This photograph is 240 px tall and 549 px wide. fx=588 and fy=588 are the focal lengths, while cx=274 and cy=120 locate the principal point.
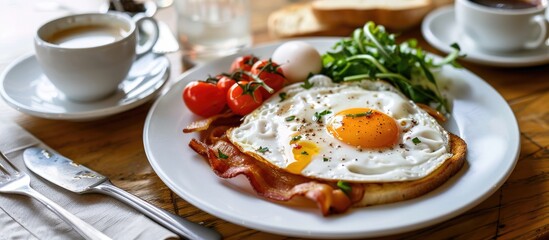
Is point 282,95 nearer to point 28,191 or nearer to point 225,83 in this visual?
point 225,83

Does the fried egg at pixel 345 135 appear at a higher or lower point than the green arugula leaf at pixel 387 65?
higher

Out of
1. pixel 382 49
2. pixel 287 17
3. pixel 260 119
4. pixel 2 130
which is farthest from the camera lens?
pixel 287 17

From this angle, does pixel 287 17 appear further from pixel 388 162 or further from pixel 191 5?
pixel 388 162

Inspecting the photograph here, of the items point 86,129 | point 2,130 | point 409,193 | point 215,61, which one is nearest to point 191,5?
point 215,61

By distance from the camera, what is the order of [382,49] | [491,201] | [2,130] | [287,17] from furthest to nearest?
[287,17] → [382,49] → [2,130] → [491,201]

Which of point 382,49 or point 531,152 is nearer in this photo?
point 531,152

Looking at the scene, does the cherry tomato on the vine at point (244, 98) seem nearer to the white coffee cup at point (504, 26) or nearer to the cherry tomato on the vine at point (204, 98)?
the cherry tomato on the vine at point (204, 98)

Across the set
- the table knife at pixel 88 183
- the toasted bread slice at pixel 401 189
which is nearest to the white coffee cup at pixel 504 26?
the toasted bread slice at pixel 401 189

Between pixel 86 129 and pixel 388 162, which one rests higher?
pixel 388 162

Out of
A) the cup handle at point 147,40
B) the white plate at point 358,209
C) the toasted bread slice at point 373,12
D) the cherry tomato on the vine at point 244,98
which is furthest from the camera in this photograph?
the toasted bread slice at point 373,12
